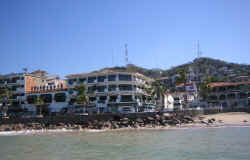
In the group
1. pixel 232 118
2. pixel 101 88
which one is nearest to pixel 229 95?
pixel 232 118

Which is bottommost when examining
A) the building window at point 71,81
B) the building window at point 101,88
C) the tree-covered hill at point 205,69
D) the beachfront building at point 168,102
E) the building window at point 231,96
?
the beachfront building at point 168,102

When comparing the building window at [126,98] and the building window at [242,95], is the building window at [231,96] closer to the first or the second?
the building window at [242,95]

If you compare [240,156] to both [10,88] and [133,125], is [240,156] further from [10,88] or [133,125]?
[10,88]

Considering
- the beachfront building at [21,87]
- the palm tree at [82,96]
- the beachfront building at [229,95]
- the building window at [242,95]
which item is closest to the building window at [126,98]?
the palm tree at [82,96]

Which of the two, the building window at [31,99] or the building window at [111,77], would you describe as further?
the building window at [31,99]

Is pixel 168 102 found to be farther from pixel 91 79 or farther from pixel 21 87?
pixel 21 87

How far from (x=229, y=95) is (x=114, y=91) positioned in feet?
108

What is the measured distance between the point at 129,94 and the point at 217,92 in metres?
28.0

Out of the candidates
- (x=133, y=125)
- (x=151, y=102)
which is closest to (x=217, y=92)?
(x=151, y=102)

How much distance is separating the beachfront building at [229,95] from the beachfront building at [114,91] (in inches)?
846

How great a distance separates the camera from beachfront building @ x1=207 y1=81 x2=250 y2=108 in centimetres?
7531

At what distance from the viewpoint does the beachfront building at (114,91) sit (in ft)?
215

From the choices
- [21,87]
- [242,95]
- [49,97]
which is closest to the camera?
[49,97]

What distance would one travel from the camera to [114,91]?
216 feet
